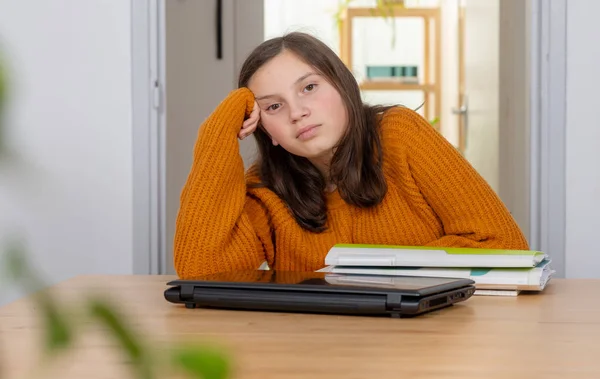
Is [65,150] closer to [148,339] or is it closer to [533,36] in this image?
[533,36]

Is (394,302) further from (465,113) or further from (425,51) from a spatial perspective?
(425,51)

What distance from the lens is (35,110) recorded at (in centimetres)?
239

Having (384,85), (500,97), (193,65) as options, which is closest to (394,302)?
(193,65)

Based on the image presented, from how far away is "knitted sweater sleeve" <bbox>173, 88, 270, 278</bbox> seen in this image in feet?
4.76

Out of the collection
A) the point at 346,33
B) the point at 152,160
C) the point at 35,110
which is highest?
the point at 346,33

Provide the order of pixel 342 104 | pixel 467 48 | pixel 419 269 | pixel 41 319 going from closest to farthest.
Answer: pixel 41 319, pixel 419 269, pixel 342 104, pixel 467 48

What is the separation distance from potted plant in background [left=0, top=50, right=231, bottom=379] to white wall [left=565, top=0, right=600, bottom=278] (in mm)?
2406

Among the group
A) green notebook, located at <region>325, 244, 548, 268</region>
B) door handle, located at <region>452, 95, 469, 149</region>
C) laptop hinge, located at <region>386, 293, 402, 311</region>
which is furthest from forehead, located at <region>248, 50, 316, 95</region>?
door handle, located at <region>452, 95, 469, 149</region>

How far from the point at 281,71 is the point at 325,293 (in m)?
0.77

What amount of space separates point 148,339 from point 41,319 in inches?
0.5

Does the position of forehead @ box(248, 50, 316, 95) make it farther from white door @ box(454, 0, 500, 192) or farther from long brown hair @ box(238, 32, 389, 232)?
white door @ box(454, 0, 500, 192)

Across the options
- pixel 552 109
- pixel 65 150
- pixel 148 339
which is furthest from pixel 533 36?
pixel 148 339

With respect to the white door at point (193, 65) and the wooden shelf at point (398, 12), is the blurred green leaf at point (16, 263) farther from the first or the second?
the wooden shelf at point (398, 12)

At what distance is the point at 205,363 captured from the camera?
10cm
